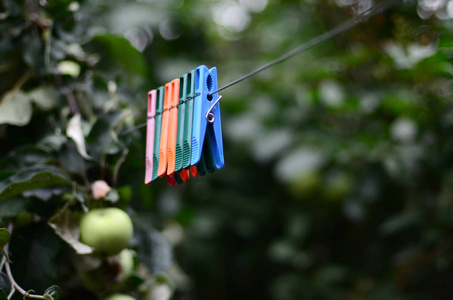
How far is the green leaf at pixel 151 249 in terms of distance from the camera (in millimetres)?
707

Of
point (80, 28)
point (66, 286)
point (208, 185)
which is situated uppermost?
point (208, 185)

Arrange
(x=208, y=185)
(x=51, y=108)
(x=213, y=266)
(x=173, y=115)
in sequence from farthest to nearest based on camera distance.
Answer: (x=208, y=185) < (x=213, y=266) < (x=51, y=108) < (x=173, y=115)

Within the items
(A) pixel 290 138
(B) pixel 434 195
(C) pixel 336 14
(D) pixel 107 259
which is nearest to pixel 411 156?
(B) pixel 434 195

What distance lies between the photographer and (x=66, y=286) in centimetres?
68

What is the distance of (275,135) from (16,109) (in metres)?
0.71

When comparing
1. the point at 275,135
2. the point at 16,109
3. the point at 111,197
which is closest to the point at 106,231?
the point at 111,197

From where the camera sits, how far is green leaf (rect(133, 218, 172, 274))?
707 millimetres

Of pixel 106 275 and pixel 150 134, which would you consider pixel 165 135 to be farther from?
pixel 106 275

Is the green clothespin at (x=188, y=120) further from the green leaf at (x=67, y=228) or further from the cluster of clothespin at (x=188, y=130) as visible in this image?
the green leaf at (x=67, y=228)

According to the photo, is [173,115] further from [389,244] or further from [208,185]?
[208,185]

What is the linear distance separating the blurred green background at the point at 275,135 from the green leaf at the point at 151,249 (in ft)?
0.03

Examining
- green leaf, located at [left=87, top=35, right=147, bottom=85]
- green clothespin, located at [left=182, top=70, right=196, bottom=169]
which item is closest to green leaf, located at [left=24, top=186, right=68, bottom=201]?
green clothespin, located at [left=182, top=70, right=196, bottom=169]

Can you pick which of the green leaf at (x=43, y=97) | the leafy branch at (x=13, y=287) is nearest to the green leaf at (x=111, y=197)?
the leafy branch at (x=13, y=287)

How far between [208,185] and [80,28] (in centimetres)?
86
